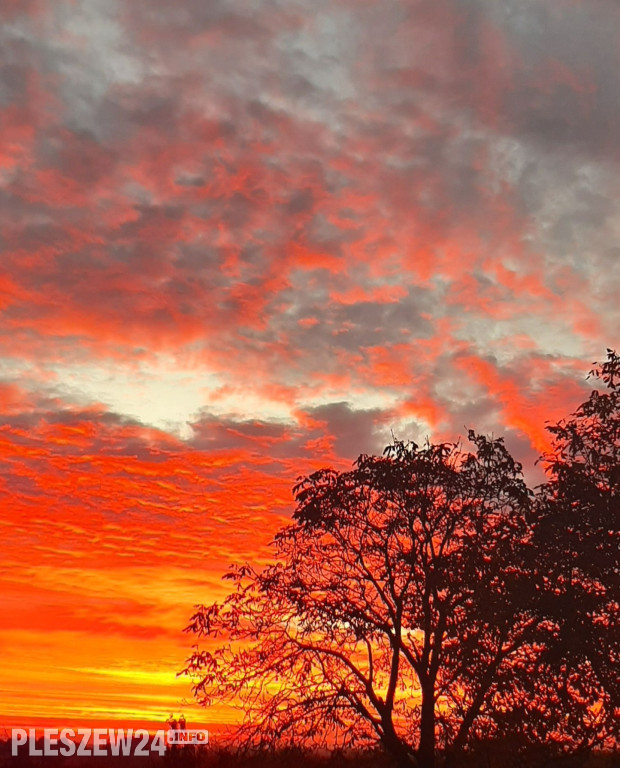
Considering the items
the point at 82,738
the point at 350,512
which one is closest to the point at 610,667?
the point at 350,512

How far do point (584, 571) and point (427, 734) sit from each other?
23.8ft

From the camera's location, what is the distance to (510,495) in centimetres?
2575

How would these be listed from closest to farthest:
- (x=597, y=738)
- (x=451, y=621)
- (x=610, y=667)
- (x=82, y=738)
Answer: (x=610, y=667)
(x=597, y=738)
(x=451, y=621)
(x=82, y=738)

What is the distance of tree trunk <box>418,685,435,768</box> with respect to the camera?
78.8 feet

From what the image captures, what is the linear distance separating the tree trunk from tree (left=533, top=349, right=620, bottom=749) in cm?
369

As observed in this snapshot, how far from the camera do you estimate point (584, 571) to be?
2138 centimetres

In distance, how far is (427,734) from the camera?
24172 mm

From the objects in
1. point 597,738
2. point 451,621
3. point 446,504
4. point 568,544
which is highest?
point 446,504

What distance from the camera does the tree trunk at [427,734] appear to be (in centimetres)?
2402

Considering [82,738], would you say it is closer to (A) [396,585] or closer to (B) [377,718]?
(B) [377,718]

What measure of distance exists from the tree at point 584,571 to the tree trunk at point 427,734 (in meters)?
3.69

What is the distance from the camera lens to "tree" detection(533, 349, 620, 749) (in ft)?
68.0

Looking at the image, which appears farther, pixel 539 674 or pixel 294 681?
pixel 294 681

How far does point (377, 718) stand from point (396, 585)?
13.5ft
